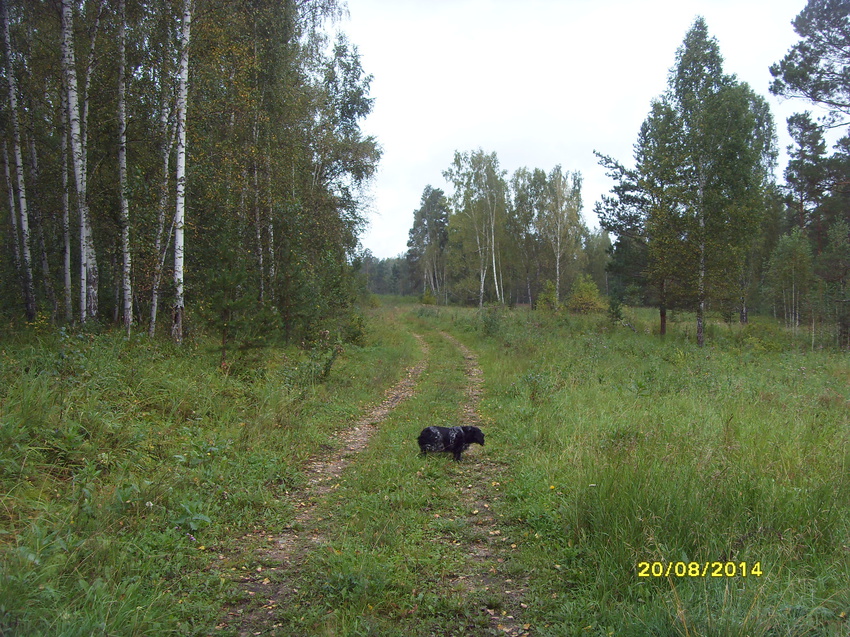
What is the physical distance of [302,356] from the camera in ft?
44.3

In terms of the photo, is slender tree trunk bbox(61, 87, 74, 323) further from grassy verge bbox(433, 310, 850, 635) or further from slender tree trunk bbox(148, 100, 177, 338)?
grassy verge bbox(433, 310, 850, 635)

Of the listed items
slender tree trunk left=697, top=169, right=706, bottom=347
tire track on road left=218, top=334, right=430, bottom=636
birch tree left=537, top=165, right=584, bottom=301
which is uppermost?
birch tree left=537, top=165, right=584, bottom=301

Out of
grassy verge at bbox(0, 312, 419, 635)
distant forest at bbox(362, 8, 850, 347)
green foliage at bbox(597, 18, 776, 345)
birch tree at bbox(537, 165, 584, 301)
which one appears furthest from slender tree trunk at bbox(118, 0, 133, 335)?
birch tree at bbox(537, 165, 584, 301)

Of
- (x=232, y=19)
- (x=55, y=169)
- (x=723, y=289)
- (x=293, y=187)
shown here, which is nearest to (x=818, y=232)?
(x=723, y=289)

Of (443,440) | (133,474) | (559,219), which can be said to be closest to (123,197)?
(133,474)

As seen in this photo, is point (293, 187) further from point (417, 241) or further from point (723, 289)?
point (417, 241)

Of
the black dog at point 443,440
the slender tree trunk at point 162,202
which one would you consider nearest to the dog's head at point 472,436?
the black dog at point 443,440

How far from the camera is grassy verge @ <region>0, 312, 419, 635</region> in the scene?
10.5ft

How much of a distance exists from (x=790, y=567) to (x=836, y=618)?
2.13ft
